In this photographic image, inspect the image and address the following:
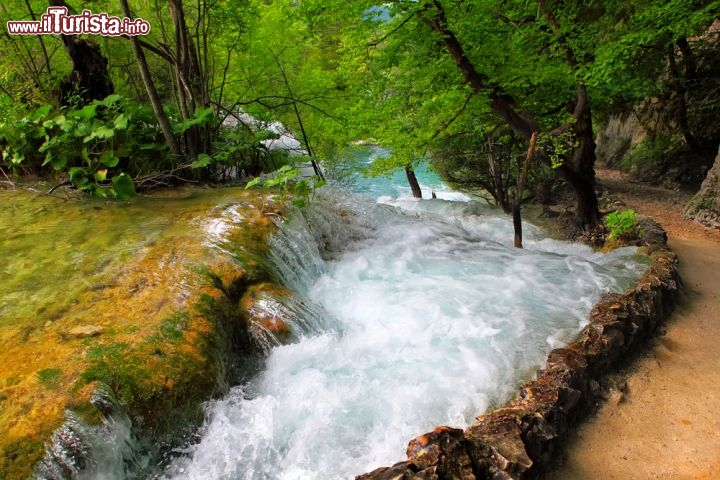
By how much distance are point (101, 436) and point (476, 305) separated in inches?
153

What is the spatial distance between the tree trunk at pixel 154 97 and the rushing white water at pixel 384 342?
233 centimetres

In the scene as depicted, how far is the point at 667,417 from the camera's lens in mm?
3561

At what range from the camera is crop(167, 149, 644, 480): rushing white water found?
3.04 metres

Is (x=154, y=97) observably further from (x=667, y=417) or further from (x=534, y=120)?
(x=667, y=417)

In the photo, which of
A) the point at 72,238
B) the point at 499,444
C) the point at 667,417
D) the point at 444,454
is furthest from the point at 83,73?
the point at 667,417

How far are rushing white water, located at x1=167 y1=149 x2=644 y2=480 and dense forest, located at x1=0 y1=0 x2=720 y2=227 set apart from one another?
162 centimetres

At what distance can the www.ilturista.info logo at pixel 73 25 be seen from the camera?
6.07 meters

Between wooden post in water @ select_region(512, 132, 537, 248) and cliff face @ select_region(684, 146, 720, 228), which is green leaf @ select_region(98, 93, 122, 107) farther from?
cliff face @ select_region(684, 146, 720, 228)

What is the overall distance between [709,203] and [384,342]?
8566 mm

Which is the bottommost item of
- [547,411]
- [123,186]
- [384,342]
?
[547,411]

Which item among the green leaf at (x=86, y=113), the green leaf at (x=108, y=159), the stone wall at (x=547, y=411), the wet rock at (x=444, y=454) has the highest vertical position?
the green leaf at (x=86, y=113)

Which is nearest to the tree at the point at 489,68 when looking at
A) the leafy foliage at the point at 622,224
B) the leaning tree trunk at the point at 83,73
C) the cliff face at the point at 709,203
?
the leafy foliage at the point at 622,224

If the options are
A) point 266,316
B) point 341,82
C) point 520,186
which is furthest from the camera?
point 341,82

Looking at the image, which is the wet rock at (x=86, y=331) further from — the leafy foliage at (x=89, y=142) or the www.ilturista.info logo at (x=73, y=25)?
the www.ilturista.info logo at (x=73, y=25)
